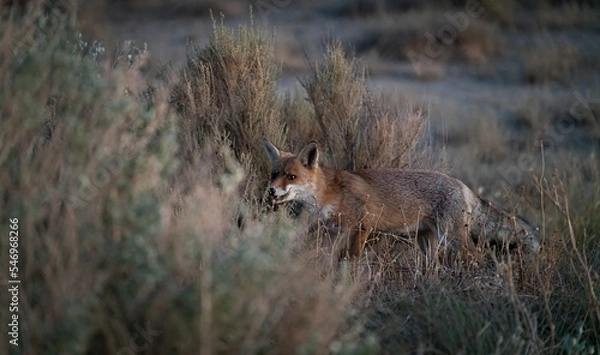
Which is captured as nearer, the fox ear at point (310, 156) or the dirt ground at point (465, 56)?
the fox ear at point (310, 156)

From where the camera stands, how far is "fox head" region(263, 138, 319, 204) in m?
6.88

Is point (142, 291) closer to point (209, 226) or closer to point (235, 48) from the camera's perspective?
point (209, 226)

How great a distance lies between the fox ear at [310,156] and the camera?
6992 millimetres

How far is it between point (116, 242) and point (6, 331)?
1.86ft

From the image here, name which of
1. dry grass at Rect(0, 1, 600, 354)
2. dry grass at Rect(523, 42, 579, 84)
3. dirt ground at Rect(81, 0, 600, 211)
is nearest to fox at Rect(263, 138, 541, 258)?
dry grass at Rect(0, 1, 600, 354)

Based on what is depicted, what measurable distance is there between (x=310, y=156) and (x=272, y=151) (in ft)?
1.03

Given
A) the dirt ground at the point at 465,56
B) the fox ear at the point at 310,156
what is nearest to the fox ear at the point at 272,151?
the fox ear at the point at 310,156

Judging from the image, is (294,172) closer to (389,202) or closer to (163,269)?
(389,202)

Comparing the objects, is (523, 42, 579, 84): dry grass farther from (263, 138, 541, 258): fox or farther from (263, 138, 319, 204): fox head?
(263, 138, 319, 204): fox head

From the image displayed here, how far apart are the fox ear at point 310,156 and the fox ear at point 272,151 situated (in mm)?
183

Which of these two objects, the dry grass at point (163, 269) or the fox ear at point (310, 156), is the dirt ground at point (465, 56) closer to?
the fox ear at point (310, 156)

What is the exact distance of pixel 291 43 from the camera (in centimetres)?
1691

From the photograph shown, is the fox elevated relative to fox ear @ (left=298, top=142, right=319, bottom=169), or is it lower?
lower

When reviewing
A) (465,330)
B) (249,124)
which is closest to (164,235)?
(465,330)
